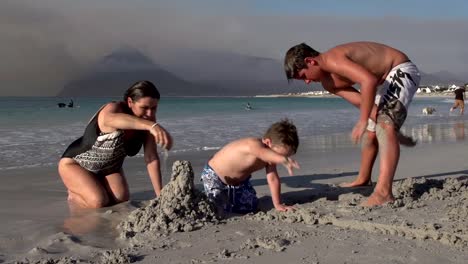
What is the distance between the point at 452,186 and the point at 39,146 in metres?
6.60

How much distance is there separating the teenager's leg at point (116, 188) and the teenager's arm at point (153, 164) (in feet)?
0.81

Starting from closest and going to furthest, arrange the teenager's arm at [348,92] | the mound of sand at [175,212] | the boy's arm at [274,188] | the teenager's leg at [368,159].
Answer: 1. the mound of sand at [175,212]
2. the boy's arm at [274,188]
3. the teenager's arm at [348,92]
4. the teenager's leg at [368,159]

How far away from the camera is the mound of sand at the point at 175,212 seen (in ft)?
10.3

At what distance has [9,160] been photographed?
674 centimetres

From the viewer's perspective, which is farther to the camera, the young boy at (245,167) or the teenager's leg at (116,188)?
the teenager's leg at (116,188)

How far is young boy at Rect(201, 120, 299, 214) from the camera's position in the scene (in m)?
3.58

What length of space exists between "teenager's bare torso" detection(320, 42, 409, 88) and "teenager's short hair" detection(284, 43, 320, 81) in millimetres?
109

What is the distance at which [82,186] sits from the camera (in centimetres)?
416

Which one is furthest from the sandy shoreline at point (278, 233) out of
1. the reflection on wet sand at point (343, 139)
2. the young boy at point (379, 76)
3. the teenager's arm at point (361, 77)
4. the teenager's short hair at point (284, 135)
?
the reflection on wet sand at point (343, 139)

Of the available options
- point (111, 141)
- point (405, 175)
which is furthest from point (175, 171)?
point (405, 175)

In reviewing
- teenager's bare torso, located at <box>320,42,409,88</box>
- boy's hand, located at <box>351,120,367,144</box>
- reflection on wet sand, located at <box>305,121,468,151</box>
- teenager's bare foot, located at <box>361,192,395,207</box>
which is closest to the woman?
teenager's bare torso, located at <box>320,42,409,88</box>

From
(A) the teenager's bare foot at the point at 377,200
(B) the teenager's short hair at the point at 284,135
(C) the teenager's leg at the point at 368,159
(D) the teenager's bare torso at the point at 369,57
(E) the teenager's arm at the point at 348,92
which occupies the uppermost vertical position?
(D) the teenager's bare torso at the point at 369,57

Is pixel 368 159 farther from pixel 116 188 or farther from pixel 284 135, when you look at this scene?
pixel 116 188

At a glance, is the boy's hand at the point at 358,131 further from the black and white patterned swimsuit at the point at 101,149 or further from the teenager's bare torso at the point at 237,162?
the black and white patterned swimsuit at the point at 101,149
